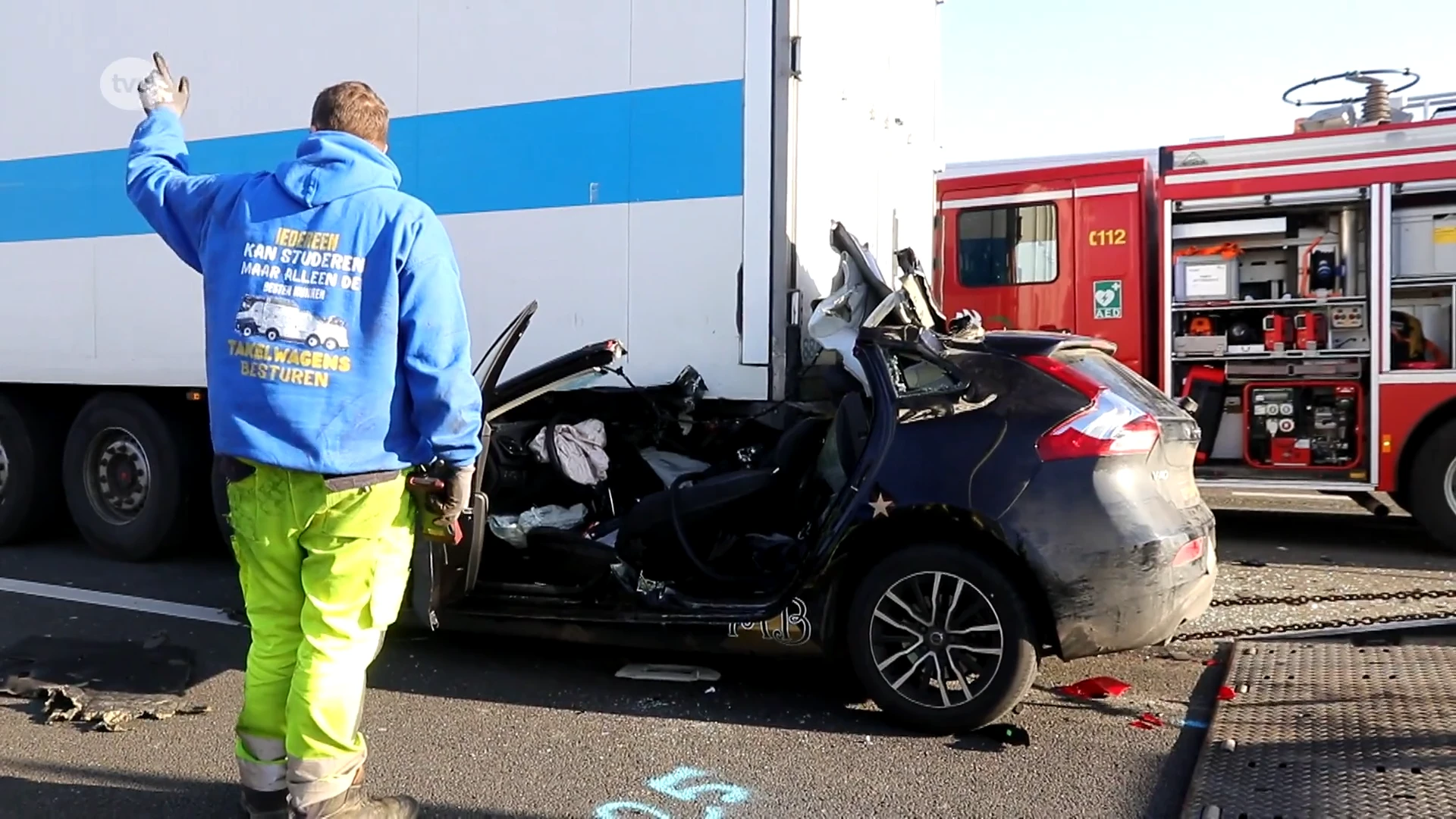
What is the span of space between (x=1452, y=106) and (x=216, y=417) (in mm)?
9222

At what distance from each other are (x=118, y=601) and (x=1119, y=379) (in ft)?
17.0

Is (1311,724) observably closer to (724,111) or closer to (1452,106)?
(724,111)

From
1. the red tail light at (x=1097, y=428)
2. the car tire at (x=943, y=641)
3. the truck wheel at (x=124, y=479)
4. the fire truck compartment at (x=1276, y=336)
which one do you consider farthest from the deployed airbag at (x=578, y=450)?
the fire truck compartment at (x=1276, y=336)

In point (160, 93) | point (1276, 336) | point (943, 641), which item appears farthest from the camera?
point (1276, 336)

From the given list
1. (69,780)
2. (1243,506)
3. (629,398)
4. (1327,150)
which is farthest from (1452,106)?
(69,780)

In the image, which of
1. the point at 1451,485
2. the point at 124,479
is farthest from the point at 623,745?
the point at 1451,485

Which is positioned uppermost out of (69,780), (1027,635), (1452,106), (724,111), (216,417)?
(1452,106)

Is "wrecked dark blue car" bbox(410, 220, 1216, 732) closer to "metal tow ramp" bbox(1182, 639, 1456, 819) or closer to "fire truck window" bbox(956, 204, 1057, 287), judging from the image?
"metal tow ramp" bbox(1182, 639, 1456, 819)

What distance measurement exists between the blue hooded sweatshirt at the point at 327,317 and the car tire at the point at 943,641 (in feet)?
5.44

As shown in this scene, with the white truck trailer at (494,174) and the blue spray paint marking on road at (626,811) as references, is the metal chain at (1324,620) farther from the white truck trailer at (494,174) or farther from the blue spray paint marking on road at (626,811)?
the blue spray paint marking on road at (626,811)

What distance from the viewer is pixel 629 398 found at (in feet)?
17.9

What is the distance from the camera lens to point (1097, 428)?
12.8 feet

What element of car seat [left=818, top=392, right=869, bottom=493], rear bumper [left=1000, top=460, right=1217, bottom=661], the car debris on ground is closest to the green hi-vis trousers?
the car debris on ground

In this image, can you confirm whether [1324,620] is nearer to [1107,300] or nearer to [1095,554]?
[1095,554]
